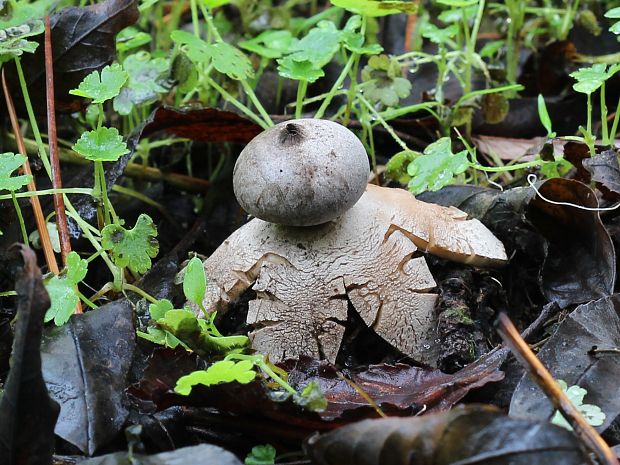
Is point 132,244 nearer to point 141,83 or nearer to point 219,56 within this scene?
point 219,56

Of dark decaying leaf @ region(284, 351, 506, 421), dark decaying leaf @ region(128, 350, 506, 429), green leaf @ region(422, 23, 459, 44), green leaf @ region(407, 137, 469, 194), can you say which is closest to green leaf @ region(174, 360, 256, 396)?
dark decaying leaf @ region(128, 350, 506, 429)

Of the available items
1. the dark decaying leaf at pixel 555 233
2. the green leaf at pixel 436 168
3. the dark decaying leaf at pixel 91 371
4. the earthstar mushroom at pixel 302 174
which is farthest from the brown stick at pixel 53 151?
the dark decaying leaf at pixel 555 233

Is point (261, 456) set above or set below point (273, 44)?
below

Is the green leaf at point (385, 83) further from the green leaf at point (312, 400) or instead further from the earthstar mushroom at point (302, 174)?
the green leaf at point (312, 400)

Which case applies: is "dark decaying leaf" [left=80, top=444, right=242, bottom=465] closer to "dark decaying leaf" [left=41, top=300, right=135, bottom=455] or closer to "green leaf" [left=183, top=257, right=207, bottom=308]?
"dark decaying leaf" [left=41, top=300, right=135, bottom=455]

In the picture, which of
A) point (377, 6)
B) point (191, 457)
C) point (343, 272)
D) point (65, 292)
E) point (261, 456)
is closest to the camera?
point (191, 457)

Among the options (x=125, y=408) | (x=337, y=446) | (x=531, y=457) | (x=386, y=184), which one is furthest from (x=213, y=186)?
(x=531, y=457)

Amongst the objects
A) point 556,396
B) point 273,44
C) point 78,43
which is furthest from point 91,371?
point 273,44
